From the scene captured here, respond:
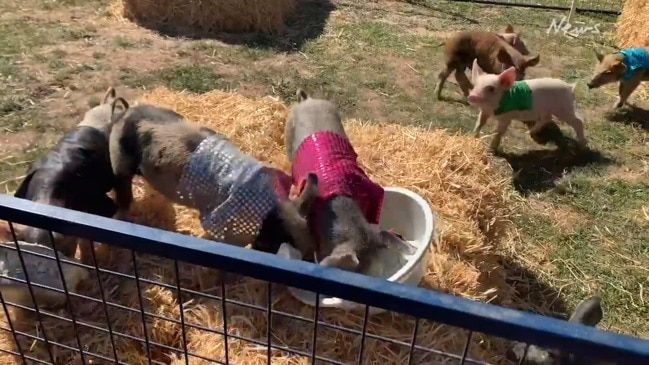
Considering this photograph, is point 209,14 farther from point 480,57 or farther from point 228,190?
point 228,190

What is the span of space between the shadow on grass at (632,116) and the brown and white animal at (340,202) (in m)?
3.77

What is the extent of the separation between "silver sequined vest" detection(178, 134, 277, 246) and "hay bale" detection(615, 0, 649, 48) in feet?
20.3

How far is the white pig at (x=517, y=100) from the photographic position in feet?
18.7

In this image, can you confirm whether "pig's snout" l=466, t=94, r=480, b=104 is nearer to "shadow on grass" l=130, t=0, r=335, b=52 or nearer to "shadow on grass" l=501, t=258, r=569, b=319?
"shadow on grass" l=501, t=258, r=569, b=319

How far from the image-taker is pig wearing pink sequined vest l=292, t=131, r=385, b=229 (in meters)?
A: 3.68

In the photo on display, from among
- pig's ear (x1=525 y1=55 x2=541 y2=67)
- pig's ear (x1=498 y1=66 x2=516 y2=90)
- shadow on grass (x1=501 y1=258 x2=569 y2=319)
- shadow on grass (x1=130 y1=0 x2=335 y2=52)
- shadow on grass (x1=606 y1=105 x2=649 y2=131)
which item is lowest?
shadow on grass (x1=501 y1=258 x2=569 y2=319)

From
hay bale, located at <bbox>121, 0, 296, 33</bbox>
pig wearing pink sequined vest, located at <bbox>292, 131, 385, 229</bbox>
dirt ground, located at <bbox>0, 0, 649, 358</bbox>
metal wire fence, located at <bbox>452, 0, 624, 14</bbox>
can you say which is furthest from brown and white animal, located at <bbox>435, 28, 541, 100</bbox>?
pig wearing pink sequined vest, located at <bbox>292, 131, 385, 229</bbox>

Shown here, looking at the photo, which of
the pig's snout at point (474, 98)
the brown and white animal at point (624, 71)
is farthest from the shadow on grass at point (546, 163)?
A: the brown and white animal at point (624, 71)

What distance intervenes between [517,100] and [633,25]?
3.48 meters

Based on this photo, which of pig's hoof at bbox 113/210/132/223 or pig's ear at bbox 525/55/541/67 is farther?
pig's ear at bbox 525/55/541/67

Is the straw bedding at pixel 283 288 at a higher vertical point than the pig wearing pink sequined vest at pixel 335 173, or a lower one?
lower

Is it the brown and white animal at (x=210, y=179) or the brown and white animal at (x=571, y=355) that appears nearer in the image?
the brown and white animal at (x=571, y=355)

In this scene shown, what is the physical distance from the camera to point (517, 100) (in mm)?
5734

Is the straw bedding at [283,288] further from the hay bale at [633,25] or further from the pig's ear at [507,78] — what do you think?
the hay bale at [633,25]
